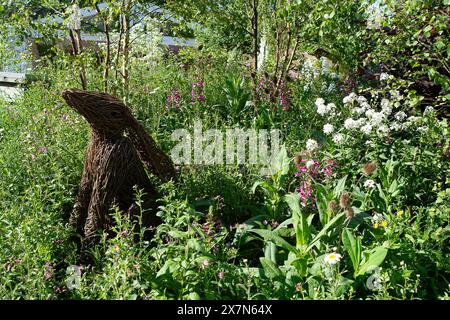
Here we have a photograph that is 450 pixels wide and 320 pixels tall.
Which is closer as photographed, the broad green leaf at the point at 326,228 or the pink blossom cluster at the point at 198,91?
the broad green leaf at the point at 326,228

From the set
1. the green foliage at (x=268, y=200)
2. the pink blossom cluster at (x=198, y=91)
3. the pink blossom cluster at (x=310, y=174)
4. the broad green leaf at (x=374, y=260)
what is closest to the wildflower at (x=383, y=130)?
the green foliage at (x=268, y=200)

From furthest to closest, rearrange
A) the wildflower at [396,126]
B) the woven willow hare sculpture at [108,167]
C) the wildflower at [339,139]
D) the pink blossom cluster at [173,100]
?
the pink blossom cluster at [173,100] → the wildflower at [396,126] → the wildflower at [339,139] → the woven willow hare sculpture at [108,167]

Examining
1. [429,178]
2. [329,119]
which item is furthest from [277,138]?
[429,178]

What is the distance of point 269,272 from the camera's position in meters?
2.66

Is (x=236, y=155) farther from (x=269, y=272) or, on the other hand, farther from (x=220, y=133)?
(x=269, y=272)

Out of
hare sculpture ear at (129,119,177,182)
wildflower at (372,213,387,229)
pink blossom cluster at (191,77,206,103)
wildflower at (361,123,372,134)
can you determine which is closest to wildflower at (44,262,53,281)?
hare sculpture ear at (129,119,177,182)

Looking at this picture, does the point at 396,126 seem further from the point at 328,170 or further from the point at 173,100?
the point at 173,100

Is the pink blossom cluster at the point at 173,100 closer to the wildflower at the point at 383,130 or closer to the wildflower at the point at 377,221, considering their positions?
the wildflower at the point at 383,130

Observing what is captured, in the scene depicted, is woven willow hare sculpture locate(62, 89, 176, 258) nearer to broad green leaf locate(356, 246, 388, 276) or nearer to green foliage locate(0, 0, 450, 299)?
green foliage locate(0, 0, 450, 299)

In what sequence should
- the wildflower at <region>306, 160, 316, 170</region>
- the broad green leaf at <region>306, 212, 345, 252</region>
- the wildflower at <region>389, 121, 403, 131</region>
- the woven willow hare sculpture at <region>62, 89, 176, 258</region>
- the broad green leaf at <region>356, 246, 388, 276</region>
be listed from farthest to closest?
the wildflower at <region>389, 121, 403, 131</region> → the wildflower at <region>306, 160, 316, 170</region> → the woven willow hare sculpture at <region>62, 89, 176, 258</region> → the broad green leaf at <region>306, 212, 345, 252</region> → the broad green leaf at <region>356, 246, 388, 276</region>
